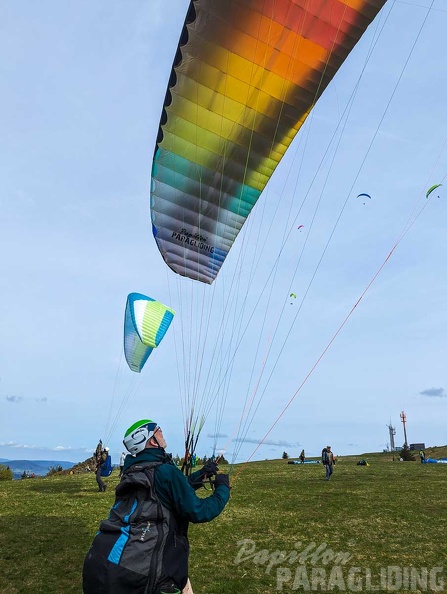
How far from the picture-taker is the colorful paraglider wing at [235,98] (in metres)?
8.65

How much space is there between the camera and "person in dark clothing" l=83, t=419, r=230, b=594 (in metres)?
2.96

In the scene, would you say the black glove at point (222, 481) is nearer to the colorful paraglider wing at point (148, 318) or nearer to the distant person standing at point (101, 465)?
the distant person standing at point (101, 465)

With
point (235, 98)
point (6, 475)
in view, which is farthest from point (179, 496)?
point (6, 475)

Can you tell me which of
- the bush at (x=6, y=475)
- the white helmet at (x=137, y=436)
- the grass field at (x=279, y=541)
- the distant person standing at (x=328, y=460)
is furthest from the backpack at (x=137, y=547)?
the bush at (x=6, y=475)

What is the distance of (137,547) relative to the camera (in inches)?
118

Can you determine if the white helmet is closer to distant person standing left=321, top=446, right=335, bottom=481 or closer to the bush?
distant person standing left=321, top=446, right=335, bottom=481

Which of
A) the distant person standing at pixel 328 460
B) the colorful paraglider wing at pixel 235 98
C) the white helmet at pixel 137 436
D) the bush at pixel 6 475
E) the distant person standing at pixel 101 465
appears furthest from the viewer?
the bush at pixel 6 475

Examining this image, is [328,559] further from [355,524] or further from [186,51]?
[186,51]

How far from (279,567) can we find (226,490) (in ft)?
19.9

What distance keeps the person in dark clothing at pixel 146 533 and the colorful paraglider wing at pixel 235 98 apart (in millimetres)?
7894

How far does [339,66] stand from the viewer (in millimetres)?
9797

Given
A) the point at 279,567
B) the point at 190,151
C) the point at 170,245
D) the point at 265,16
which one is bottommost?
the point at 279,567

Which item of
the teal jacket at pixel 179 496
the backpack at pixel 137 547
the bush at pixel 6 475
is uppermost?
the teal jacket at pixel 179 496

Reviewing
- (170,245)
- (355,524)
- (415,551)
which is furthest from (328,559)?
(170,245)
